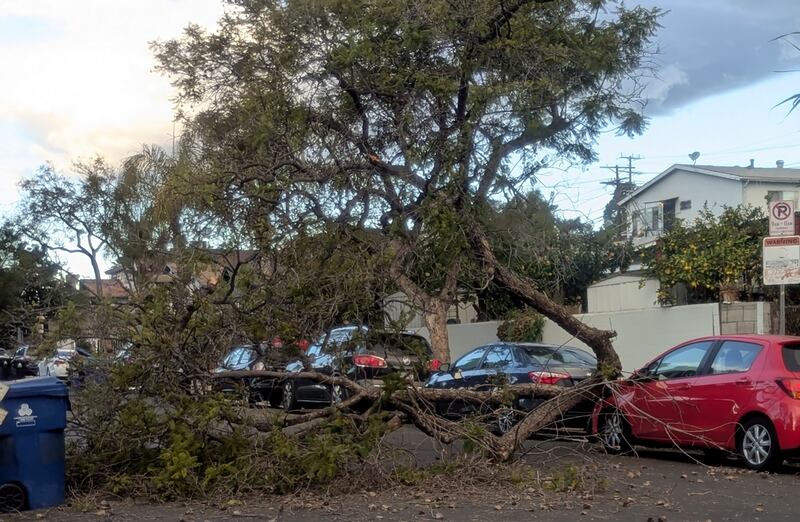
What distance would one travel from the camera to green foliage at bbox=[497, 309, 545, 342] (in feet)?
69.6

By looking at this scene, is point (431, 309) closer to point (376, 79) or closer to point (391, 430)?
point (391, 430)

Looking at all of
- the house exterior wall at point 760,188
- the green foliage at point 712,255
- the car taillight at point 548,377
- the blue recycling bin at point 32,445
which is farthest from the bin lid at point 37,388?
the house exterior wall at point 760,188

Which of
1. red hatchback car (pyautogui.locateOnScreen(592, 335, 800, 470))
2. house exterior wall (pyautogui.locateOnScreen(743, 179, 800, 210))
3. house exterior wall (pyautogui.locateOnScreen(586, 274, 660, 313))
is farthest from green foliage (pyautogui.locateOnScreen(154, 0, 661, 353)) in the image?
house exterior wall (pyautogui.locateOnScreen(743, 179, 800, 210))

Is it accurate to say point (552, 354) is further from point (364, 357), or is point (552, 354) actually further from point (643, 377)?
point (364, 357)

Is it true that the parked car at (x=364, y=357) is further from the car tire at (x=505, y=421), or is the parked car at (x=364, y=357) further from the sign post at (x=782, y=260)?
the sign post at (x=782, y=260)

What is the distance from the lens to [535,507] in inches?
314

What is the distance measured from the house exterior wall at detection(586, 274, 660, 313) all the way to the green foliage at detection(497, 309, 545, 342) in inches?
70.7

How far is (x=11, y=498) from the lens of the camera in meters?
8.12

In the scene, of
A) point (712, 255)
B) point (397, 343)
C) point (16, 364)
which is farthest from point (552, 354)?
point (16, 364)

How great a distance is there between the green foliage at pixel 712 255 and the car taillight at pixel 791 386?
7726 mm

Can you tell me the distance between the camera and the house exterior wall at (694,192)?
120ft

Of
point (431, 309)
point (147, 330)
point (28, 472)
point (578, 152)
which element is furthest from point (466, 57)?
point (28, 472)

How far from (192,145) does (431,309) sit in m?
7.30

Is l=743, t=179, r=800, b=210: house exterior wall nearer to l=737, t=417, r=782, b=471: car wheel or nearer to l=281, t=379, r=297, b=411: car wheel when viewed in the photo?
l=737, t=417, r=782, b=471: car wheel
